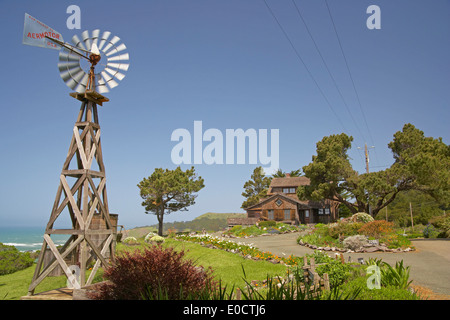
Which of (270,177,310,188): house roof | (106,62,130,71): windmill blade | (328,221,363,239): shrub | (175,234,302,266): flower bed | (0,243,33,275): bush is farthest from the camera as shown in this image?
(270,177,310,188): house roof

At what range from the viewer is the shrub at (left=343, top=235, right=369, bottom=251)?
806 inches

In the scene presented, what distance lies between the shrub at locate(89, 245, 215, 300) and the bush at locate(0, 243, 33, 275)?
54.2ft

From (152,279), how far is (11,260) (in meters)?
18.6

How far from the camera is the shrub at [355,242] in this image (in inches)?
806

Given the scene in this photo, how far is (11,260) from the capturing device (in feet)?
63.0

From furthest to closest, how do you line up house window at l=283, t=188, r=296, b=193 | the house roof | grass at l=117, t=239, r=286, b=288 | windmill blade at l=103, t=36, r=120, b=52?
house window at l=283, t=188, r=296, b=193, the house roof, windmill blade at l=103, t=36, r=120, b=52, grass at l=117, t=239, r=286, b=288

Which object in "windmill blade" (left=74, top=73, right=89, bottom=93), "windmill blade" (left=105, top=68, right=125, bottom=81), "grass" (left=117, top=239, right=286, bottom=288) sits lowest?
"grass" (left=117, top=239, right=286, bottom=288)

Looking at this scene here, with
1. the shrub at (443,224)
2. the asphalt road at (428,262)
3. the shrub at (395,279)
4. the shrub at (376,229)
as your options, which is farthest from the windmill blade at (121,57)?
the shrub at (443,224)

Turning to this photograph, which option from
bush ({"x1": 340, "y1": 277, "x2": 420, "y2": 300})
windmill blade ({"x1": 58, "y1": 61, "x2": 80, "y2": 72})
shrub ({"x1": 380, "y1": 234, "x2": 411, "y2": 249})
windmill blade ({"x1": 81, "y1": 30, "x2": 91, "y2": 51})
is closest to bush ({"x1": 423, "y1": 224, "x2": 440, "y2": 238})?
shrub ({"x1": 380, "y1": 234, "x2": 411, "y2": 249})

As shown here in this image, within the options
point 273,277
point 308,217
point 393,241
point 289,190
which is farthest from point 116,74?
point 289,190

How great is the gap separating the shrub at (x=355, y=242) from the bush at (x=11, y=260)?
20806 mm

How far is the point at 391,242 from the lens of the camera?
20.6 meters

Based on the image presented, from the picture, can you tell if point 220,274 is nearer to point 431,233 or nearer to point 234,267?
point 234,267

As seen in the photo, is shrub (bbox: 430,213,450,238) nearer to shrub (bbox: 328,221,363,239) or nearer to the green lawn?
shrub (bbox: 328,221,363,239)
